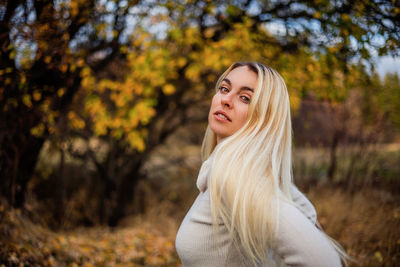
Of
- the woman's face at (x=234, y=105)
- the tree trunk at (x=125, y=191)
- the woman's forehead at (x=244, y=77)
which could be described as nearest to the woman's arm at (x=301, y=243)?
the woman's face at (x=234, y=105)

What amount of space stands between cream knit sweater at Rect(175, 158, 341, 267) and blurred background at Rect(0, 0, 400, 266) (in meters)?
2.09

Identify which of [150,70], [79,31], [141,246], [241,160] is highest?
[79,31]

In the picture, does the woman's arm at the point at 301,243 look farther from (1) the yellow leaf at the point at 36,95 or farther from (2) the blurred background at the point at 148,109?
(1) the yellow leaf at the point at 36,95

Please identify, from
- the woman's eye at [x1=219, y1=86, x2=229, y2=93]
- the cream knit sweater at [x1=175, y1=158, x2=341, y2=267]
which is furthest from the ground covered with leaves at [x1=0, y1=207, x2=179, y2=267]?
the woman's eye at [x1=219, y1=86, x2=229, y2=93]

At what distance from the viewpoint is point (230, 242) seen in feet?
4.40

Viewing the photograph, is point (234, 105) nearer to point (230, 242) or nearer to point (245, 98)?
point (245, 98)

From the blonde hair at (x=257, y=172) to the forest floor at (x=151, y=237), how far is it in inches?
98.1

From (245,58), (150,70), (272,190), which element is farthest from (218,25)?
(272,190)

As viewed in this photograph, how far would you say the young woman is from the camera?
43.0 inches

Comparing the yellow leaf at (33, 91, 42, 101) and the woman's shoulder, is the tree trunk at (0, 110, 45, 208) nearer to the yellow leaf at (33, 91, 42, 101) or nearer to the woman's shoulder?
the yellow leaf at (33, 91, 42, 101)

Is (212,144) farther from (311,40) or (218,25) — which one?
(218,25)

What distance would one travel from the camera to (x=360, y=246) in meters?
3.61

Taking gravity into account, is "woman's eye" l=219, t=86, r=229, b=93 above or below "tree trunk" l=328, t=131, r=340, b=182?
above

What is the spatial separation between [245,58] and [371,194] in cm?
334
